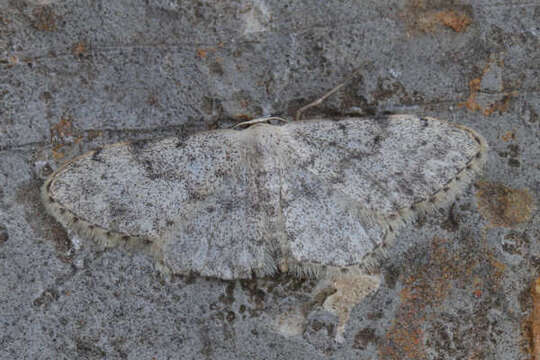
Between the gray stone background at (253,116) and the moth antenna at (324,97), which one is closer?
the gray stone background at (253,116)

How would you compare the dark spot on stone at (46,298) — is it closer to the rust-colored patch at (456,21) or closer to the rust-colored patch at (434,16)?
the rust-colored patch at (434,16)

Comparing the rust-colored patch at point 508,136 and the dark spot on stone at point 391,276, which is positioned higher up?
the rust-colored patch at point 508,136

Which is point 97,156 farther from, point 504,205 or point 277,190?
point 504,205

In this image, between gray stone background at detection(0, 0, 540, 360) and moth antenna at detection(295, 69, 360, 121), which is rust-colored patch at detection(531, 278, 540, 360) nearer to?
gray stone background at detection(0, 0, 540, 360)

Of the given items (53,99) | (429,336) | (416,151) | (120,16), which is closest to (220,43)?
(120,16)

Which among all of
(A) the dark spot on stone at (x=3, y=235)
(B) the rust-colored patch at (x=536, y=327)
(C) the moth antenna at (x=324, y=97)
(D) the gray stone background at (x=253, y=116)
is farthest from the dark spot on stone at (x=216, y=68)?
(B) the rust-colored patch at (x=536, y=327)

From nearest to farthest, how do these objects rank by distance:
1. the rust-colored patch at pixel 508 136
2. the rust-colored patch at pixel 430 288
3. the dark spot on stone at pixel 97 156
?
the dark spot on stone at pixel 97 156 < the rust-colored patch at pixel 430 288 < the rust-colored patch at pixel 508 136

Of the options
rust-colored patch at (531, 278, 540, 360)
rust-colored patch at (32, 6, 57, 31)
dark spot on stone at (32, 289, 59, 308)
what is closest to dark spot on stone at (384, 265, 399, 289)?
rust-colored patch at (531, 278, 540, 360)

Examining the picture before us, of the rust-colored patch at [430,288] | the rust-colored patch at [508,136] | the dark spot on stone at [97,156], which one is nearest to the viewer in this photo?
the dark spot on stone at [97,156]
